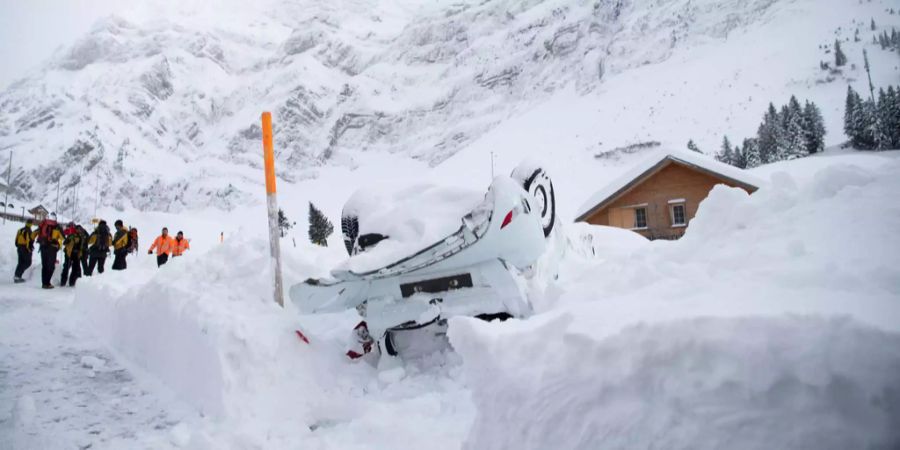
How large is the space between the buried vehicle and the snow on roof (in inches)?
627

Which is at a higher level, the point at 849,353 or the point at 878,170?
the point at 878,170

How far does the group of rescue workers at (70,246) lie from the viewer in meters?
11.3

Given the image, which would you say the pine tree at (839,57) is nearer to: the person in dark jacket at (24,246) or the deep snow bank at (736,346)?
the deep snow bank at (736,346)

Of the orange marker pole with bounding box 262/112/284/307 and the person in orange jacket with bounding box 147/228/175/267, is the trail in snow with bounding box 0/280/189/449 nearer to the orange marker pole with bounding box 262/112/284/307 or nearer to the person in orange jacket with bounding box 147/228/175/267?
the orange marker pole with bounding box 262/112/284/307

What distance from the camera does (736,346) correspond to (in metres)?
1.37

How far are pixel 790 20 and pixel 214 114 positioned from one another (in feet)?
522

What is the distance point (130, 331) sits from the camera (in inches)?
209

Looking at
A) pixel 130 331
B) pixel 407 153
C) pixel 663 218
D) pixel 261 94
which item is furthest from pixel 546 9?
pixel 130 331

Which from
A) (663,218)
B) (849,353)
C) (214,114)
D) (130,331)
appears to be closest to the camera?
(849,353)

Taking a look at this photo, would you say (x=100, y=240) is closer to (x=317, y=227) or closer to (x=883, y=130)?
(x=883, y=130)

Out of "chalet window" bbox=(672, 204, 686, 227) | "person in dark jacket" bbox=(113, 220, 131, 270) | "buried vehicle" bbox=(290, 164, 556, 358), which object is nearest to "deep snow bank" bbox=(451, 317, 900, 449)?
"buried vehicle" bbox=(290, 164, 556, 358)

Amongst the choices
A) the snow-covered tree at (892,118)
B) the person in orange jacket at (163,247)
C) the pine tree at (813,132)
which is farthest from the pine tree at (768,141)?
the person in orange jacket at (163,247)

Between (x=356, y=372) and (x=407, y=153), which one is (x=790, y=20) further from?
(x=356, y=372)

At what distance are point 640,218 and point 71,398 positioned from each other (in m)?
20.5
